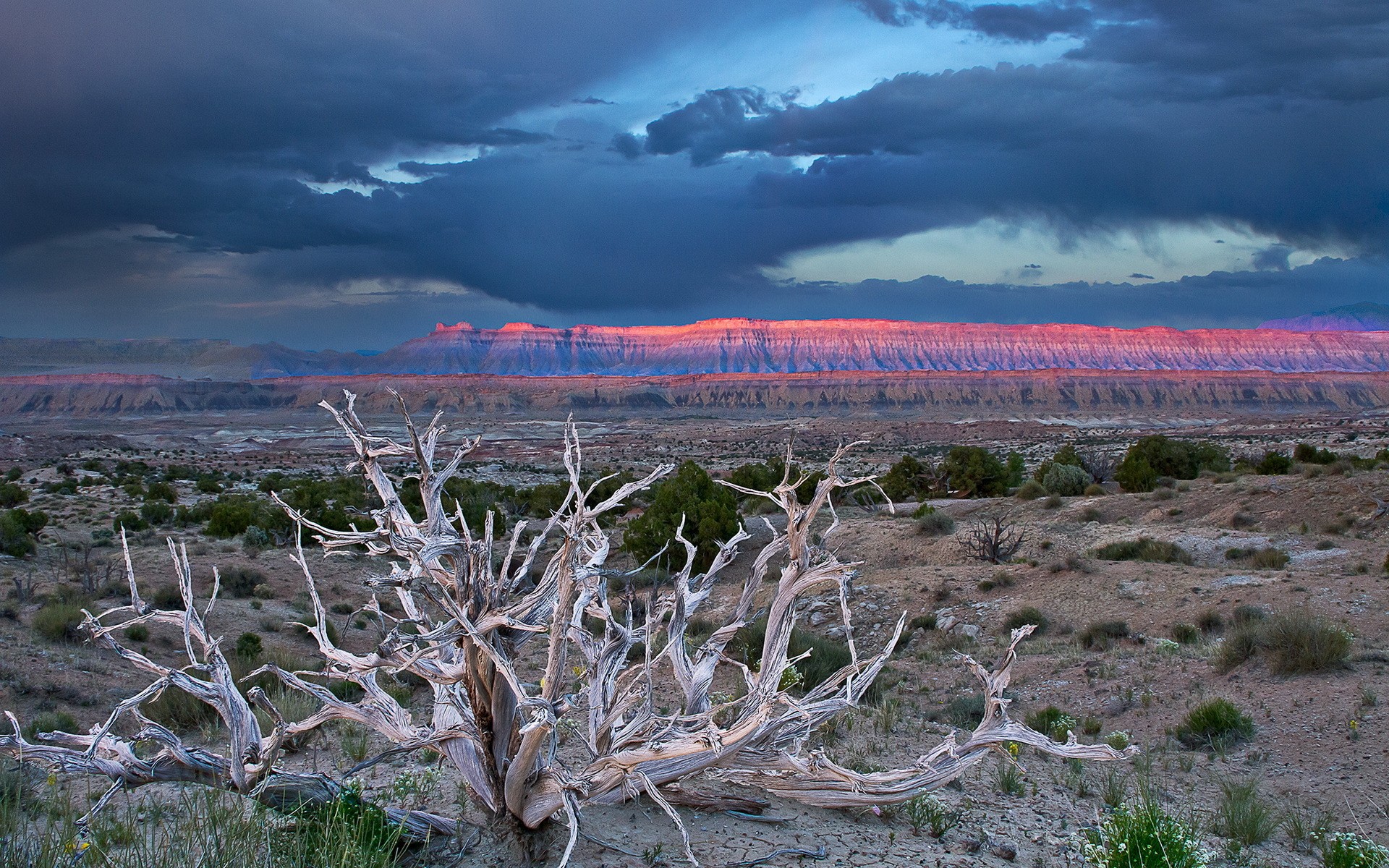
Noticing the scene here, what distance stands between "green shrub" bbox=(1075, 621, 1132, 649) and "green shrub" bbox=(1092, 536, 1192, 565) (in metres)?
5.02

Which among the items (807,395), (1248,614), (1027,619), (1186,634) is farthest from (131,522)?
(807,395)

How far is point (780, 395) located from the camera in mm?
178375

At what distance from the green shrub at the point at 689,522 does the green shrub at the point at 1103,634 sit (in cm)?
1025

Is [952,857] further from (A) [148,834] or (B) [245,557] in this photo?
(B) [245,557]

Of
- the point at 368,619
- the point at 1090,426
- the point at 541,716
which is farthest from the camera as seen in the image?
the point at 1090,426

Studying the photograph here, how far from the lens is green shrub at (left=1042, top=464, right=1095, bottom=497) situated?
30906 mm

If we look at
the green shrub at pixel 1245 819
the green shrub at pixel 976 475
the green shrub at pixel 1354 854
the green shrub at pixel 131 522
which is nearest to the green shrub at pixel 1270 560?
the green shrub at pixel 1245 819

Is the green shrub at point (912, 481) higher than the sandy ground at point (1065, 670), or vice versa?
the sandy ground at point (1065, 670)

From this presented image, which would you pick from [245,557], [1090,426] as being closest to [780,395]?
[1090,426]

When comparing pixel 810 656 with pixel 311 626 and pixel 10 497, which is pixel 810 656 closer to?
pixel 311 626

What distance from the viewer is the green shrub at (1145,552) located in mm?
18375

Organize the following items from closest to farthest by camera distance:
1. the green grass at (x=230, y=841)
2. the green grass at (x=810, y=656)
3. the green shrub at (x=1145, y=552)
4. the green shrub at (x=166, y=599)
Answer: the green grass at (x=230, y=841)
the green grass at (x=810, y=656)
the green shrub at (x=166, y=599)
the green shrub at (x=1145, y=552)

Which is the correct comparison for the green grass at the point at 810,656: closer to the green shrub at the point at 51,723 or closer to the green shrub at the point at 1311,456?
the green shrub at the point at 51,723

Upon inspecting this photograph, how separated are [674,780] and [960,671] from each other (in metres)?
8.09
